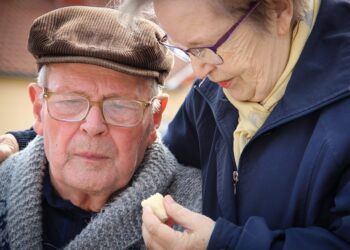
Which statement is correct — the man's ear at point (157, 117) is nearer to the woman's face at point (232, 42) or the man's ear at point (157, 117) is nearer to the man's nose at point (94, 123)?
the man's nose at point (94, 123)

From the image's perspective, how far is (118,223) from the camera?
2.01 metres

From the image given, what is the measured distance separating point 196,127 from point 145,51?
39cm

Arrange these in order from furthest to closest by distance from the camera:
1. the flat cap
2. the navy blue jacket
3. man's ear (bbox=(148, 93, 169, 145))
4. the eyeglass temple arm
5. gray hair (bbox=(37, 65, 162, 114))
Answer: man's ear (bbox=(148, 93, 169, 145)) < gray hair (bbox=(37, 65, 162, 114)) < the flat cap < the eyeglass temple arm < the navy blue jacket

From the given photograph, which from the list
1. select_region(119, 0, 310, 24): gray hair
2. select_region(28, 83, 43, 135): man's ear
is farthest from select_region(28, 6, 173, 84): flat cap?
select_region(119, 0, 310, 24): gray hair

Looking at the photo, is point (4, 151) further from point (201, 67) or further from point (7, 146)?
point (201, 67)

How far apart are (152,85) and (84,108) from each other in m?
0.32

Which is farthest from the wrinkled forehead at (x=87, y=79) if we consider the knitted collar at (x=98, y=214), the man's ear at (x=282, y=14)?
the man's ear at (x=282, y=14)

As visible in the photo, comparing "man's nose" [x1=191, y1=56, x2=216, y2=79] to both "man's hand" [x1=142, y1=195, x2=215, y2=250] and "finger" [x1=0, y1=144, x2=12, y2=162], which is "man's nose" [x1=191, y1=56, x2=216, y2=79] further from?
"finger" [x1=0, y1=144, x2=12, y2=162]

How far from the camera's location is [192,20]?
1451mm

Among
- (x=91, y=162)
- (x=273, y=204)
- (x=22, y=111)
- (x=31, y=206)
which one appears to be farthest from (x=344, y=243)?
(x=22, y=111)

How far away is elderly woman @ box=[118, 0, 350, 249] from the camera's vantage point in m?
1.36

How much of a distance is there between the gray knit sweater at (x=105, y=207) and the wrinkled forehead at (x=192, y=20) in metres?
0.80

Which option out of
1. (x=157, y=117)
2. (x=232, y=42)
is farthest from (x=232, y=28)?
(x=157, y=117)

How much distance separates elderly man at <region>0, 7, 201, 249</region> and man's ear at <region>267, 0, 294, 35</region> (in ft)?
2.10
